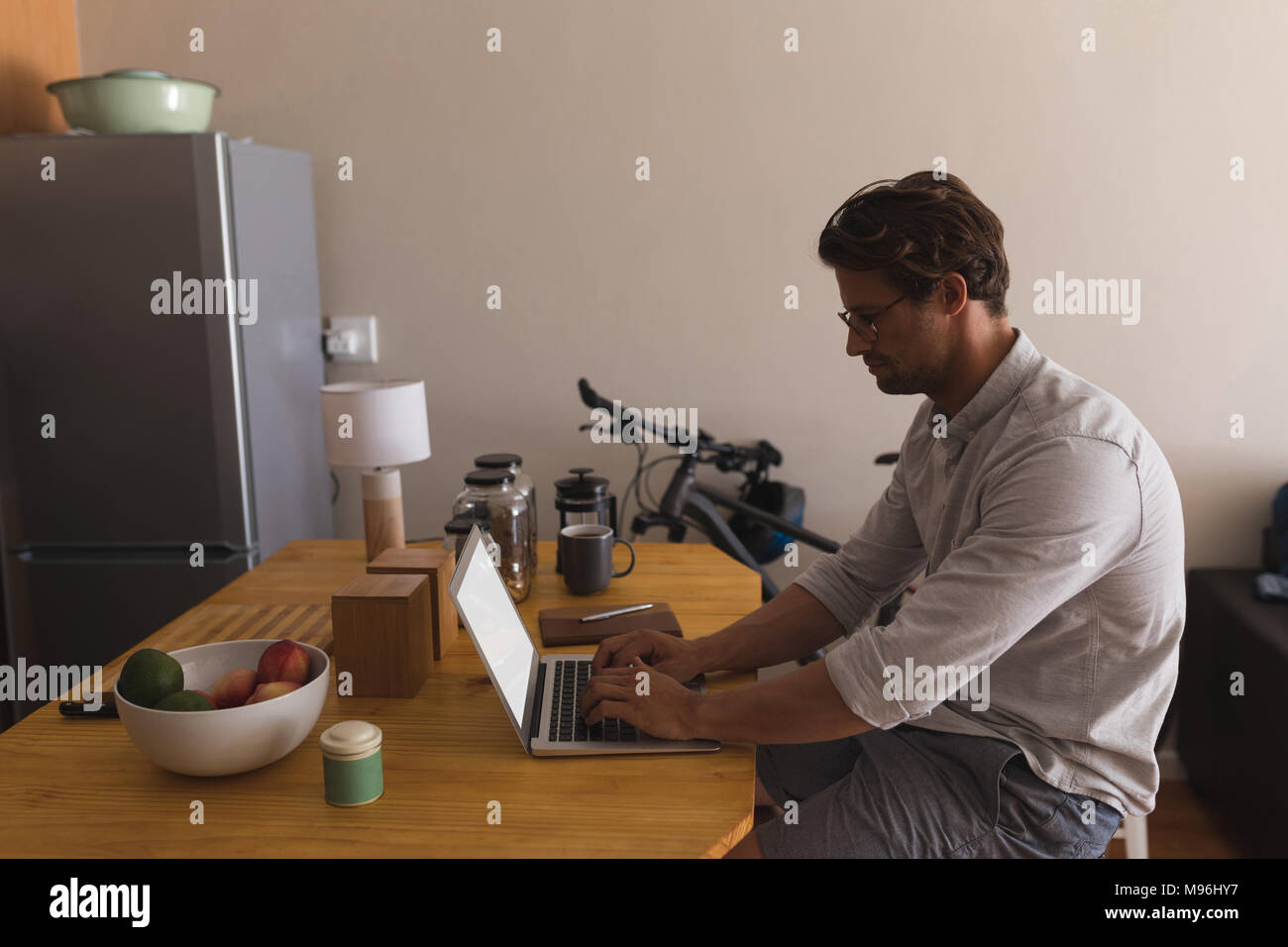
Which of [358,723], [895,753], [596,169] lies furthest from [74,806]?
[596,169]

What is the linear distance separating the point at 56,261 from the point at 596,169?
1325 mm

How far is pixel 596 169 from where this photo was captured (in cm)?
285

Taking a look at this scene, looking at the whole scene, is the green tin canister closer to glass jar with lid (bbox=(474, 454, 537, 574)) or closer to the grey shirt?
the grey shirt

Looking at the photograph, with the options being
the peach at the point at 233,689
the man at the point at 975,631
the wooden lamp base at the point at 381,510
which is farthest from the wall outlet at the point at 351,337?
the peach at the point at 233,689

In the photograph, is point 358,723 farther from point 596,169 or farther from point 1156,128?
point 1156,128

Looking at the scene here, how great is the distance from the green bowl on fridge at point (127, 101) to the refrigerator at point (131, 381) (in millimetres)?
134

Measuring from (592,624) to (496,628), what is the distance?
340mm

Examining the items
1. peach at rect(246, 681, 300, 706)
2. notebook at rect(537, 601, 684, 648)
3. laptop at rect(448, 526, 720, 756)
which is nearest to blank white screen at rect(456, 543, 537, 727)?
laptop at rect(448, 526, 720, 756)

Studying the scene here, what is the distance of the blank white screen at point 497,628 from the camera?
1.25 metres

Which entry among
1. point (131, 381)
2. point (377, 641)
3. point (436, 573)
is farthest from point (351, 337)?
point (377, 641)

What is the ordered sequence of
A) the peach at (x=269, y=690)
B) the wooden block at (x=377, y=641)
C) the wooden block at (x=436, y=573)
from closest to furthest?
the peach at (x=269, y=690) → the wooden block at (x=377, y=641) → the wooden block at (x=436, y=573)

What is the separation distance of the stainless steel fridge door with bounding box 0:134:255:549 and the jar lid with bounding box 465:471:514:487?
95cm

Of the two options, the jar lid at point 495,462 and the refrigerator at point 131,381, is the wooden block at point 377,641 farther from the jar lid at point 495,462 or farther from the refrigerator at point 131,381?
the refrigerator at point 131,381

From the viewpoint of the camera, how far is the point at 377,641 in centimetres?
141
